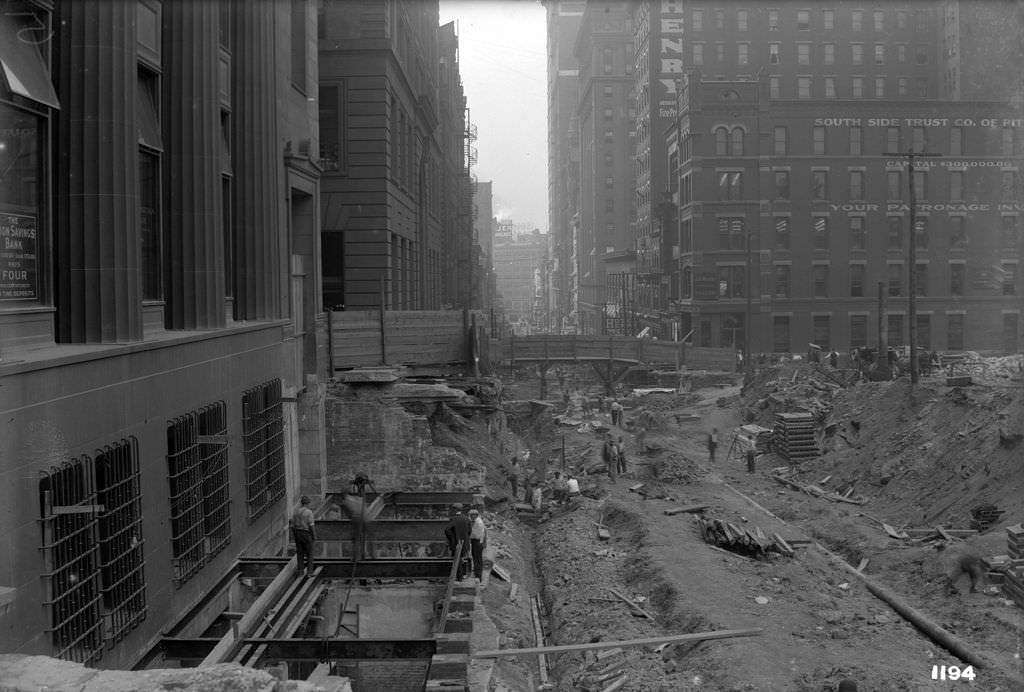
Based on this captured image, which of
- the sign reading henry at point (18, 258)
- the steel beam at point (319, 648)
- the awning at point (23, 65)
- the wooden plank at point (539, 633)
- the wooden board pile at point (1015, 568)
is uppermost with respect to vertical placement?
the awning at point (23, 65)

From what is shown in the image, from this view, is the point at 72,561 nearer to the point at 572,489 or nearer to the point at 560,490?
the point at 572,489

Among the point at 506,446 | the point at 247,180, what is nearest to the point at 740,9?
the point at 506,446

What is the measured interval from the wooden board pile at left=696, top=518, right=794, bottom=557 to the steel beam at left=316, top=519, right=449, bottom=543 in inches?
308

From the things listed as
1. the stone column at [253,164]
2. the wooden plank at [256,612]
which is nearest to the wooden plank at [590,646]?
the wooden plank at [256,612]

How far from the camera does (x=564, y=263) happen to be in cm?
18962

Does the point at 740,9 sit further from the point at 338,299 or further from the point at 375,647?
the point at 375,647

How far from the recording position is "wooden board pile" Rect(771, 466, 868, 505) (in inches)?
1204

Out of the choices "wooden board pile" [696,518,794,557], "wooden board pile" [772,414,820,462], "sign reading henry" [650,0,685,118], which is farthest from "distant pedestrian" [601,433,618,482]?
"sign reading henry" [650,0,685,118]

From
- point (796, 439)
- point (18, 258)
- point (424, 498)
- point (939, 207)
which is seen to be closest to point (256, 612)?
point (18, 258)

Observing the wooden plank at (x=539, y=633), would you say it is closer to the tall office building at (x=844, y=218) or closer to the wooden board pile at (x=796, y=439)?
the wooden board pile at (x=796, y=439)

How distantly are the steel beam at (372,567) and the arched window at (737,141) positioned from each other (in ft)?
191

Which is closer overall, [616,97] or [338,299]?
[338,299]

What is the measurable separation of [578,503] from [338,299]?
36.0 feet

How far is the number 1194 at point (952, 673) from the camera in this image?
1548cm
